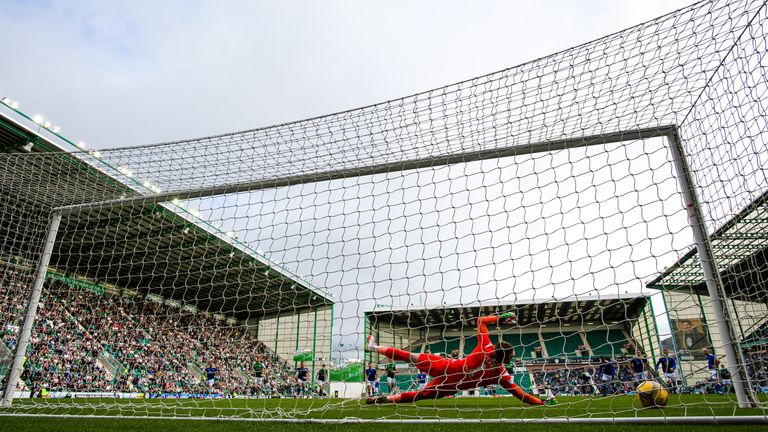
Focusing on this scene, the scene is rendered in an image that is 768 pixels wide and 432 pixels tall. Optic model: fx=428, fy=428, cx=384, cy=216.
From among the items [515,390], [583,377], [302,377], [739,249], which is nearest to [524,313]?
[583,377]

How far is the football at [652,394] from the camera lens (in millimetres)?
4812

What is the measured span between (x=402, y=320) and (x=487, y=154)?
6.30 m

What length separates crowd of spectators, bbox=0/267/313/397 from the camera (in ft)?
37.7

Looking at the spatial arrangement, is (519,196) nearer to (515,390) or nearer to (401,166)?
(401,166)

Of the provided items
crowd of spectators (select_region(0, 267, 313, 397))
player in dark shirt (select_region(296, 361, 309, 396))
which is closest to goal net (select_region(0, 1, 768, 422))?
crowd of spectators (select_region(0, 267, 313, 397))

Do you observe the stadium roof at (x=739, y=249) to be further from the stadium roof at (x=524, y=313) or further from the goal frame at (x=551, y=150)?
the stadium roof at (x=524, y=313)

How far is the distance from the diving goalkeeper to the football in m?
1.15

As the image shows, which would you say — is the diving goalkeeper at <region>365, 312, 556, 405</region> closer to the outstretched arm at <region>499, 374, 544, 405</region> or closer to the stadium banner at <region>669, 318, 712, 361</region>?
the outstretched arm at <region>499, 374, 544, 405</region>

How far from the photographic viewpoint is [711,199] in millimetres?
4559

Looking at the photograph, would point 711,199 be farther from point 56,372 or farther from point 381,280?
point 56,372

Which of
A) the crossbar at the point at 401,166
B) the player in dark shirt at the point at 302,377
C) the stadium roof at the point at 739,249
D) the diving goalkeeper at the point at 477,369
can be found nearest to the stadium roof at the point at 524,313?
the diving goalkeeper at the point at 477,369

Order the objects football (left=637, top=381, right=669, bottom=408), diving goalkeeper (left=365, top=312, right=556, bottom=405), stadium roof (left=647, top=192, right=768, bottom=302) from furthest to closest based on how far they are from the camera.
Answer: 1. diving goalkeeper (left=365, top=312, right=556, bottom=405)
2. football (left=637, top=381, right=669, bottom=408)
3. stadium roof (left=647, top=192, right=768, bottom=302)

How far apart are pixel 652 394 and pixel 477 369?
2.06 metres

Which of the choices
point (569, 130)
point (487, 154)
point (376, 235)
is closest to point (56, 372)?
point (376, 235)
